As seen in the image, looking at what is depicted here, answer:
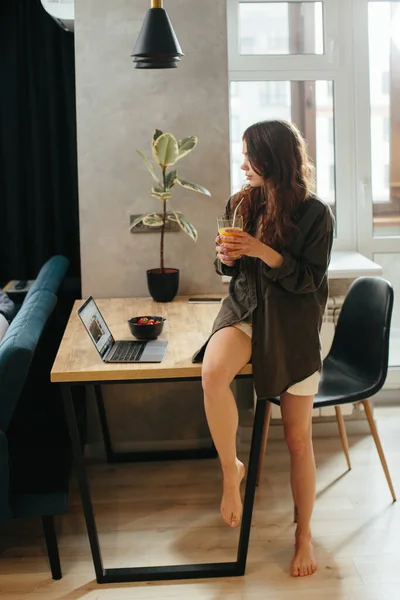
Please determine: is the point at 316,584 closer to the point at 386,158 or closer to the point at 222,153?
the point at 222,153

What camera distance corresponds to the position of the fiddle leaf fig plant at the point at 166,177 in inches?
131

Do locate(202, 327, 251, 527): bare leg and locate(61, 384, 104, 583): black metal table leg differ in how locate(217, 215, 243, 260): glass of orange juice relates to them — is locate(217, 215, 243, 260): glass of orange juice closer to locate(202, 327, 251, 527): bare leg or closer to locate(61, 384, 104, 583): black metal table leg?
locate(202, 327, 251, 527): bare leg

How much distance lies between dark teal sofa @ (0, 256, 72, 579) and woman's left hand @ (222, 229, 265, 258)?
72 centimetres

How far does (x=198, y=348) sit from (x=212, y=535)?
29.4 inches

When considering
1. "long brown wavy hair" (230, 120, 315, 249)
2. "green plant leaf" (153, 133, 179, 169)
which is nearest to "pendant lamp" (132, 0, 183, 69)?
"green plant leaf" (153, 133, 179, 169)

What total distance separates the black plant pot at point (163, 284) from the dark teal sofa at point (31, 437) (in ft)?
1.36

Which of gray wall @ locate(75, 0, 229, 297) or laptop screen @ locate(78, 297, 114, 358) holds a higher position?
gray wall @ locate(75, 0, 229, 297)

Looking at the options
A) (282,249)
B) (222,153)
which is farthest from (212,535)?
(222,153)

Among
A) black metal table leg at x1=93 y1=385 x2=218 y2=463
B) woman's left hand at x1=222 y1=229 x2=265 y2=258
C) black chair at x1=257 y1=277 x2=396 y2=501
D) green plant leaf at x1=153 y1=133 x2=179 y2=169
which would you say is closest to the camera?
woman's left hand at x1=222 y1=229 x2=265 y2=258

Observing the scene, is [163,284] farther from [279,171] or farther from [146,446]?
[279,171]

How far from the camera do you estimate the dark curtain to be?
405 centimetres

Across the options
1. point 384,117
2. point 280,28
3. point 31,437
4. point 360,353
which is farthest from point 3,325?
point 384,117

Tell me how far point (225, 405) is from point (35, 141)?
220 cm

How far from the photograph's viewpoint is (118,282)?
368 centimetres
